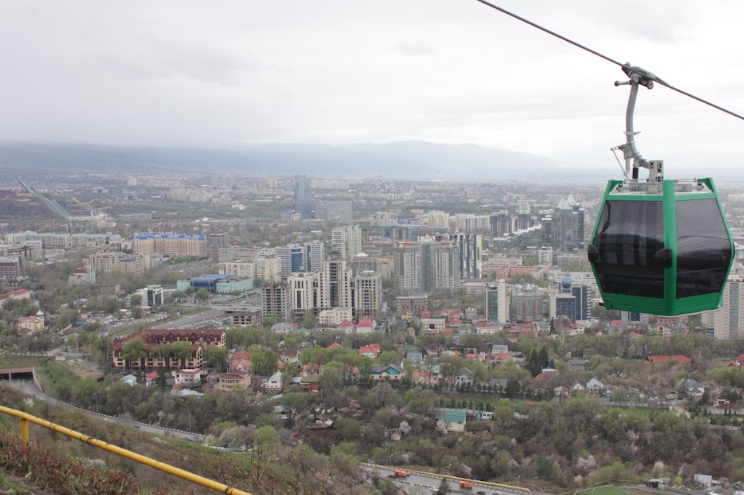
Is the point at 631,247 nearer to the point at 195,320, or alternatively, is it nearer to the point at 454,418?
the point at 454,418

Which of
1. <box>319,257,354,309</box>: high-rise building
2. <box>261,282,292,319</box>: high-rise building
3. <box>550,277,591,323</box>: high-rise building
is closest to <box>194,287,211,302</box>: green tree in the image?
<box>261,282,292,319</box>: high-rise building

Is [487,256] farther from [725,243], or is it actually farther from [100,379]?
[725,243]

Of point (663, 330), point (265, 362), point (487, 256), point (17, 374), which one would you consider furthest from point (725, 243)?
point (487, 256)

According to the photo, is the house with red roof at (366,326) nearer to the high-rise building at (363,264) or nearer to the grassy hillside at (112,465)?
the high-rise building at (363,264)

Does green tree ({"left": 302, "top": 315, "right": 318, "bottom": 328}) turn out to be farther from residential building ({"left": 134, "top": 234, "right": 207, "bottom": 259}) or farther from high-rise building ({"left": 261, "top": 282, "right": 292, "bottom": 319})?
residential building ({"left": 134, "top": 234, "right": 207, "bottom": 259})

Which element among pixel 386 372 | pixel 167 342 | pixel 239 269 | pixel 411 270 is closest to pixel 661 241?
pixel 386 372

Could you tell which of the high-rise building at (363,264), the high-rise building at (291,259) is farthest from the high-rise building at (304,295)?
the high-rise building at (291,259)
